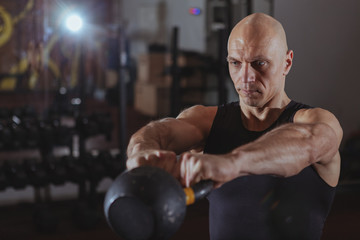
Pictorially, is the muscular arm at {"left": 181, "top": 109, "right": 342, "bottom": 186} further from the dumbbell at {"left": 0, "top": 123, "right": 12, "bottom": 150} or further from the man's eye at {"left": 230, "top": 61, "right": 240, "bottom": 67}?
the dumbbell at {"left": 0, "top": 123, "right": 12, "bottom": 150}

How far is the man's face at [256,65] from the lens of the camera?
130 centimetres

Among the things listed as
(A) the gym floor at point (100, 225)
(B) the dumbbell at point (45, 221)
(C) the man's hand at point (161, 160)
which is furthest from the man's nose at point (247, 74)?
(B) the dumbbell at point (45, 221)

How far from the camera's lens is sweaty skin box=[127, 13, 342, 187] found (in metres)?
0.92

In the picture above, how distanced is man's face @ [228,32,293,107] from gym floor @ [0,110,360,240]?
1943mm

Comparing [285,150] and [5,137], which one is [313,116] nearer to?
[285,150]

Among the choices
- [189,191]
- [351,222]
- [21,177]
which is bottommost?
[351,222]

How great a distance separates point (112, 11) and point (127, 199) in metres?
5.25

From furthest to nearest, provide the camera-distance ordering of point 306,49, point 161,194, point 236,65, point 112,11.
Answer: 1. point 112,11
2. point 306,49
3. point 236,65
4. point 161,194

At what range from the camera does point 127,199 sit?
788 millimetres

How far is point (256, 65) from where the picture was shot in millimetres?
Answer: 1316

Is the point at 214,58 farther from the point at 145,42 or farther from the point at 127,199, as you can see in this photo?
the point at 127,199

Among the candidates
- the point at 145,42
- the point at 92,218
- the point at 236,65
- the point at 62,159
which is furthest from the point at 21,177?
the point at 145,42

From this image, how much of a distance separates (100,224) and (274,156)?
2559 mm

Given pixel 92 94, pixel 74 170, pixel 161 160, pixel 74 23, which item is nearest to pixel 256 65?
pixel 161 160
